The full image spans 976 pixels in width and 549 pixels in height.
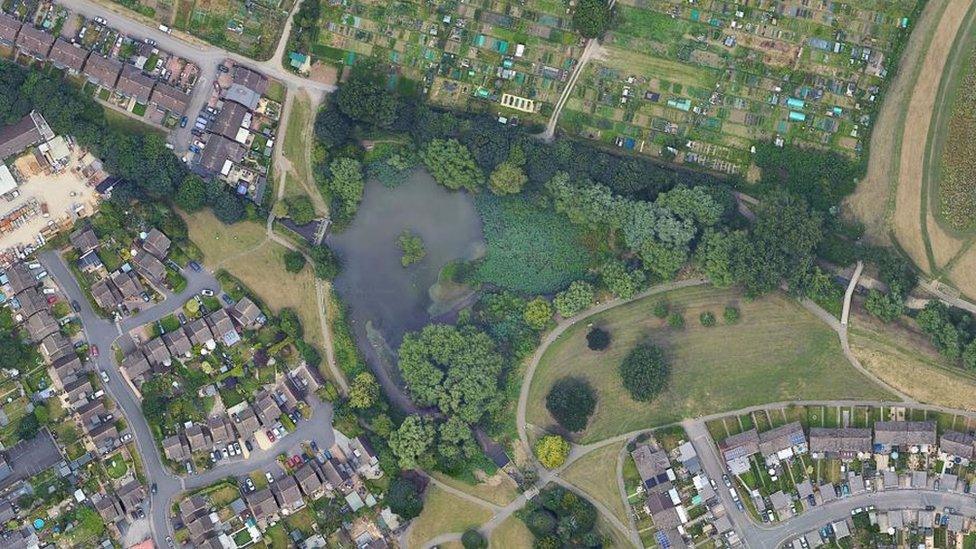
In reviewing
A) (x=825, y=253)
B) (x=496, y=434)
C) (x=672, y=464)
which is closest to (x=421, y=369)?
(x=496, y=434)

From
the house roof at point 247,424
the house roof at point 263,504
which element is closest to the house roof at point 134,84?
the house roof at point 247,424

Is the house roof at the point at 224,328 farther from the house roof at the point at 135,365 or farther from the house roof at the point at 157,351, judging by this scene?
the house roof at the point at 135,365

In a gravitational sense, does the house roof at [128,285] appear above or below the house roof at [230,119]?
below

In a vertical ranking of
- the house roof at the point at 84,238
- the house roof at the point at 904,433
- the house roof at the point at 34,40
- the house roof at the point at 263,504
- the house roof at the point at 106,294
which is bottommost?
the house roof at the point at 263,504

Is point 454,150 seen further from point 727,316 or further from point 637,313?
point 727,316

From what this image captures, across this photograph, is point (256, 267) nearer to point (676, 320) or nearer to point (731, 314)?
point (676, 320)

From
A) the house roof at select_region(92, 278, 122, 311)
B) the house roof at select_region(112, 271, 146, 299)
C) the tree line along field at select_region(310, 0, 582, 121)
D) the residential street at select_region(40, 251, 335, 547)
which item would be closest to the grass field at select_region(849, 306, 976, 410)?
the tree line along field at select_region(310, 0, 582, 121)
